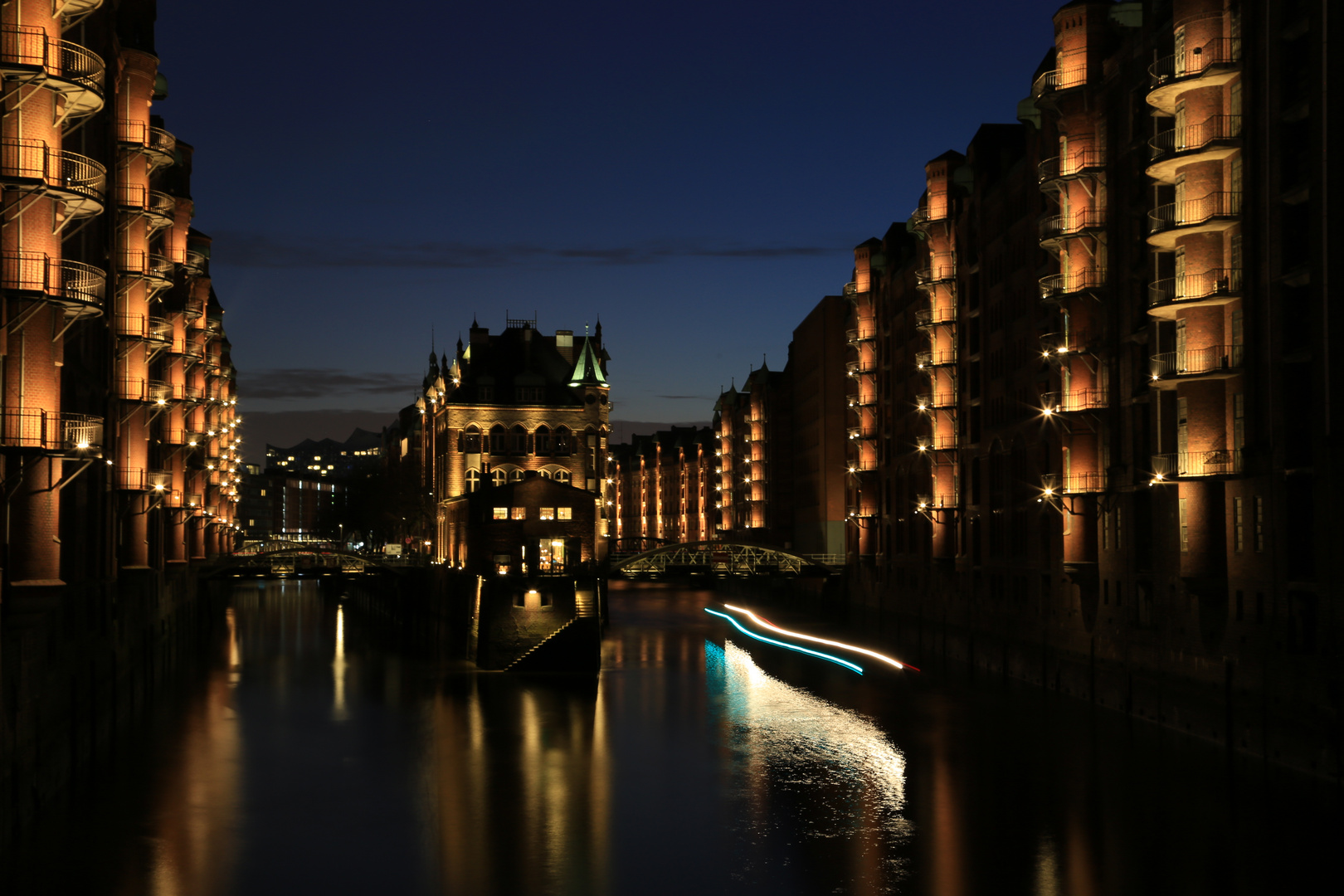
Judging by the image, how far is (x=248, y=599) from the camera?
145 meters

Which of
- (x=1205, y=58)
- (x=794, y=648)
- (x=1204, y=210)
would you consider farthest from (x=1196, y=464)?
(x=794, y=648)

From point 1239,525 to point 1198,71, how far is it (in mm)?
14010

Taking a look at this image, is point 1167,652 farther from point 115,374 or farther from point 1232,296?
point 115,374

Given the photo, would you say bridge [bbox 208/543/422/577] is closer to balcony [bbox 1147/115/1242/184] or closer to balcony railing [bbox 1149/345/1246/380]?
balcony railing [bbox 1149/345/1246/380]

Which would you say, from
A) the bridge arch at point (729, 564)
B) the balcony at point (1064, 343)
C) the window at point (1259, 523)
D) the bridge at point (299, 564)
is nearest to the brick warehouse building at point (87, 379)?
the bridge at point (299, 564)

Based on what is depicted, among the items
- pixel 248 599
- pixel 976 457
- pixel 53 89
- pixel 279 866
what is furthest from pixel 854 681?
pixel 248 599

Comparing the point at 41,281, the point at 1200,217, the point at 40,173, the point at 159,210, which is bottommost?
the point at 41,281

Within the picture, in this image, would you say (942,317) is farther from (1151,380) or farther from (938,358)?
(1151,380)

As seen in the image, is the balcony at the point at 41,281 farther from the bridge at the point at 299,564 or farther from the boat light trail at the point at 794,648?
the bridge at the point at 299,564

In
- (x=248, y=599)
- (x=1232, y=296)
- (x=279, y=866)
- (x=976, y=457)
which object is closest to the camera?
(x=279, y=866)

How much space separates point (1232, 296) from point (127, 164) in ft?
135

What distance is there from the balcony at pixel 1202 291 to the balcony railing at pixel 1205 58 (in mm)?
6103

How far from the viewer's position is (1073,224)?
174 ft

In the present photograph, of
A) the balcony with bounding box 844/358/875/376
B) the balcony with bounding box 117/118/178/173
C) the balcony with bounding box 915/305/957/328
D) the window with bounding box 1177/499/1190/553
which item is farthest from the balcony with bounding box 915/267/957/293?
the balcony with bounding box 117/118/178/173
